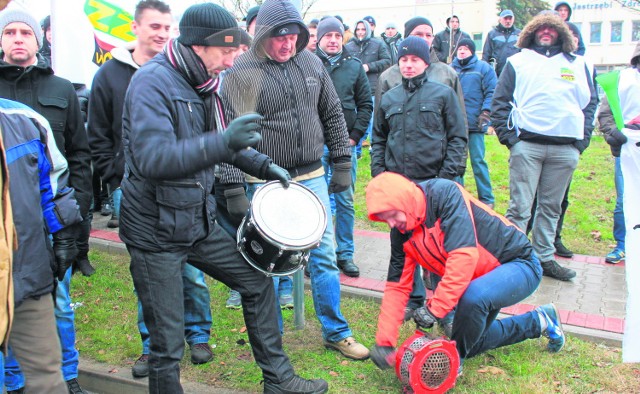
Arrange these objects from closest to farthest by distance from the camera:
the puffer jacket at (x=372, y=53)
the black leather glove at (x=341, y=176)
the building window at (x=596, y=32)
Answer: the black leather glove at (x=341, y=176) → the puffer jacket at (x=372, y=53) → the building window at (x=596, y=32)

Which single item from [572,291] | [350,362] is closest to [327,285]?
[350,362]

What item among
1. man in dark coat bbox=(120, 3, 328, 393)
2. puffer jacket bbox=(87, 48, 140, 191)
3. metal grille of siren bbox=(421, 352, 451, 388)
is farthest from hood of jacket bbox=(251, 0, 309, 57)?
metal grille of siren bbox=(421, 352, 451, 388)

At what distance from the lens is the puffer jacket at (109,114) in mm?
4164

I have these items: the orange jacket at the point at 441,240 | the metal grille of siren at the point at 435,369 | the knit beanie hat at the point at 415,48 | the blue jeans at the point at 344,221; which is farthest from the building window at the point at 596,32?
the metal grille of siren at the point at 435,369

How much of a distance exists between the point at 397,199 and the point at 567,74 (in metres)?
2.83

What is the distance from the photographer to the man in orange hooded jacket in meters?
3.59

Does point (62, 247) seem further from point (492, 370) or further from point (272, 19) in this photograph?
point (492, 370)

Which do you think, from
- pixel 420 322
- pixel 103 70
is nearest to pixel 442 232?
pixel 420 322

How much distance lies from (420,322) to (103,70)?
106 inches

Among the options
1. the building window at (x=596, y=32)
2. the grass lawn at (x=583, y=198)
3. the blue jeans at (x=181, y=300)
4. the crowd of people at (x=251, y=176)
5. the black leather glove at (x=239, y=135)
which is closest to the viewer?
the black leather glove at (x=239, y=135)

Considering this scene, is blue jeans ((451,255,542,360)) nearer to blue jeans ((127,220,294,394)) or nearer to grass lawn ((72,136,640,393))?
grass lawn ((72,136,640,393))

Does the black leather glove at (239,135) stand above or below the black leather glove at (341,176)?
above

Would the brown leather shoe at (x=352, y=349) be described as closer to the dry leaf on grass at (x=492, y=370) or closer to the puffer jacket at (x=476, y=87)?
the dry leaf on grass at (x=492, y=370)

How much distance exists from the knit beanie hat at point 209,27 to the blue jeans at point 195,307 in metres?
1.74
